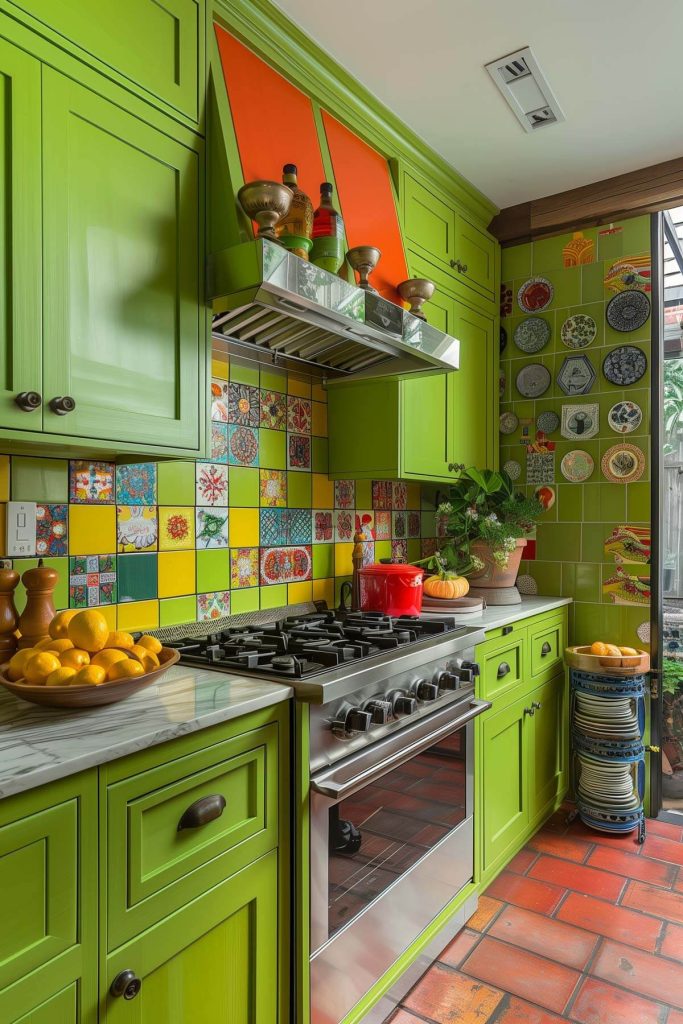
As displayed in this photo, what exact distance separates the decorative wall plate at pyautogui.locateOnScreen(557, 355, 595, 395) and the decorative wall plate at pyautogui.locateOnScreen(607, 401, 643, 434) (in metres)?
0.16

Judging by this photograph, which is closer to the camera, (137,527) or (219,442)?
(137,527)

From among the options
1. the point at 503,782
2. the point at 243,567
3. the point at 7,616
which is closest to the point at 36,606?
the point at 7,616

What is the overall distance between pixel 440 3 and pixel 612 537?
2119 mm

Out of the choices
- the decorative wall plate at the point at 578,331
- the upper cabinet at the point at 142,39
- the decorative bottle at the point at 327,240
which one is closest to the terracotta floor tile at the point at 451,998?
the decorative bottle at the point at 327,240

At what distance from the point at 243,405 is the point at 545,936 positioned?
6.31ft

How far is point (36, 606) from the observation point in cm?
137

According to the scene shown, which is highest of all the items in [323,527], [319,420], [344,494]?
[319,420]

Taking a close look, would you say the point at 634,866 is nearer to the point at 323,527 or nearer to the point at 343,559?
the point at 343,559

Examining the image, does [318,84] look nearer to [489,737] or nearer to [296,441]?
[296,441]

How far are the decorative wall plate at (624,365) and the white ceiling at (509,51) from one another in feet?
2.27

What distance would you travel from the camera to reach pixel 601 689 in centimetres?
263

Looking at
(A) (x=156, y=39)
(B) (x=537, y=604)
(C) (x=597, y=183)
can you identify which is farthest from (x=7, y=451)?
(C) (x=597, y=183)

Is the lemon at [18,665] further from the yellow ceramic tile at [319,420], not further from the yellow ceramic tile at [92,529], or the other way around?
the yellow ceramic tile at [319,420]

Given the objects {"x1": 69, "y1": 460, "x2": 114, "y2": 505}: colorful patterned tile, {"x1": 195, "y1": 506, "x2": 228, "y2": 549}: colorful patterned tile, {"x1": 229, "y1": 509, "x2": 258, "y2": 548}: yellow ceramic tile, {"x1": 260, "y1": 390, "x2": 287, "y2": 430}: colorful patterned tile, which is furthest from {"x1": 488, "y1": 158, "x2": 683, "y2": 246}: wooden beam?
{"x1": 69, "y1": 460, "x2": 114, "y2": 505}: colorful patterned tile
